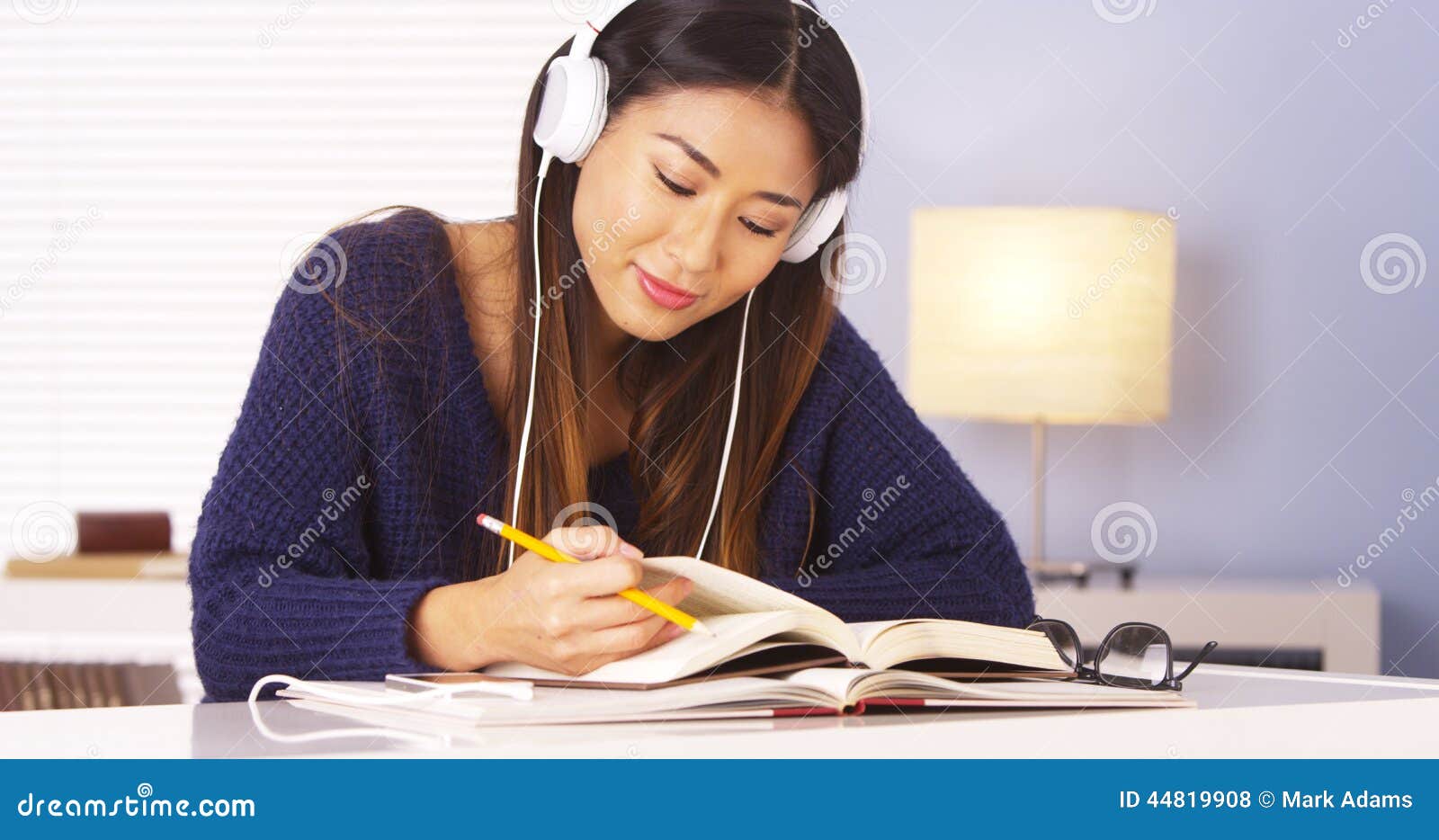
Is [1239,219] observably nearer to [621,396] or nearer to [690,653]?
[621,396]

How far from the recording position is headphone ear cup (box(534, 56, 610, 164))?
1.19m

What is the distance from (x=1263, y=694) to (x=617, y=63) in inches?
28.4

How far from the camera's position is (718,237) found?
1.19 metres

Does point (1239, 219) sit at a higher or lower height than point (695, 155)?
higher

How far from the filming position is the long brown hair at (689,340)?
3.98 feet

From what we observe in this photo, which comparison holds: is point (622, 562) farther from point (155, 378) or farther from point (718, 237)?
point (155, 378)

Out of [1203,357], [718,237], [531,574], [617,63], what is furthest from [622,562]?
[1203,357]

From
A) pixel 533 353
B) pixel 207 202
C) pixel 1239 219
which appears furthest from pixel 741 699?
pixel 207 202

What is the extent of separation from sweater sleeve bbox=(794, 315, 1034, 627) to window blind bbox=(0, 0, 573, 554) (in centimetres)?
159

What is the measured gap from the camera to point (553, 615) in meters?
0.85

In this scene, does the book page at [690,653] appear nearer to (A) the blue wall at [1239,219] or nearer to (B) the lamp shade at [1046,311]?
(B) the lamp shade at [1046,311]

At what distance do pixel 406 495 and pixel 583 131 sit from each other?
343 mm

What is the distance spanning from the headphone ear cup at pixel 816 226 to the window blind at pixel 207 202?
64.3 inches

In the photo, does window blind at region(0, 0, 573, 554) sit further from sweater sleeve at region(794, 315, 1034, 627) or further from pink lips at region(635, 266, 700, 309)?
pink lips at region(635, 266, 700, 309)
